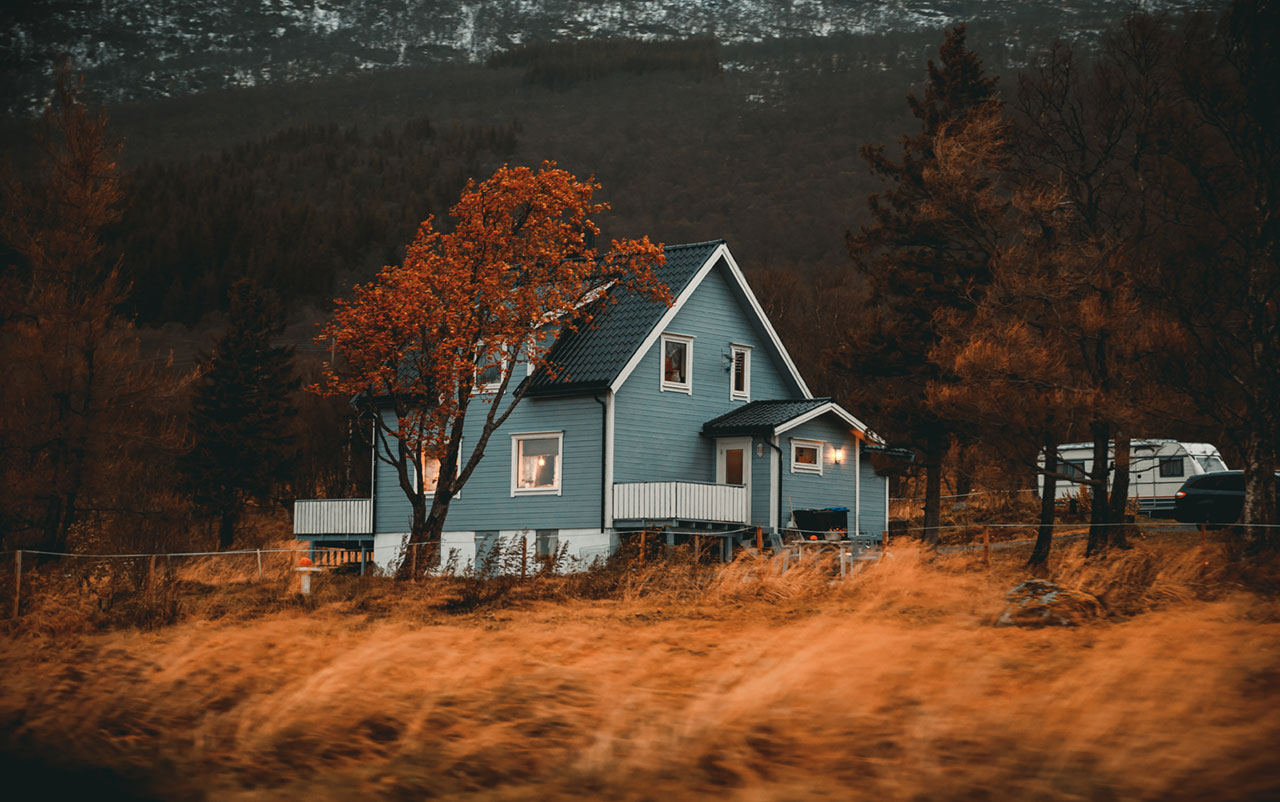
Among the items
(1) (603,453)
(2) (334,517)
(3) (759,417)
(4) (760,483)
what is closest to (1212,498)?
(4) (760,483)

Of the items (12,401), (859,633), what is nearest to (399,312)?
(12,401)

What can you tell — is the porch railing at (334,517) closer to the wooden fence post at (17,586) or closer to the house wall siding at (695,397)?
the house wall siding at (695,397)

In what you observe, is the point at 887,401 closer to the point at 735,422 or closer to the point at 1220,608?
the point at 735,422

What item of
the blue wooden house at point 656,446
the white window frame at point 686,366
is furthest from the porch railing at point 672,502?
the white window frame at point 686,366

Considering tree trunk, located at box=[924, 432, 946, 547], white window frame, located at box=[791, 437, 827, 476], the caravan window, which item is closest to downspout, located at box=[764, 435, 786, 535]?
white window frame, located at box=[791, 437, 827, 476]

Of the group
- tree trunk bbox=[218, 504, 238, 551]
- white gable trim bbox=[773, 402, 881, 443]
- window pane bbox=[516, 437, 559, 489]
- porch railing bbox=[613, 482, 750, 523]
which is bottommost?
tree trunk bbox=[218, 504, 238, 551]

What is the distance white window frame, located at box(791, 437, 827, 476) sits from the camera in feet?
118

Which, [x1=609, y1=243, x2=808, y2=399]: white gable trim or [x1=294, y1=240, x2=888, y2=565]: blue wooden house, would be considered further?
[x1=609, y1=243, x2=808, y2=399]: white gable trim

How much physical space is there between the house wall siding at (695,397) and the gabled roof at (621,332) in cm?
62

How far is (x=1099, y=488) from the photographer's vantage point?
25953mm

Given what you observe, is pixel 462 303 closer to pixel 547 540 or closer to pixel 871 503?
pixel 547 540

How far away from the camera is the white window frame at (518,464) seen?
33562 mm

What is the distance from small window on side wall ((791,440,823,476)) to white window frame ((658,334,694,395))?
3.53m

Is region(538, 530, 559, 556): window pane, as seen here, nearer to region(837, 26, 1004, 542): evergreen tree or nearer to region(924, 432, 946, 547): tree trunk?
region(837, 26, 1004, 542): evergreen tree
